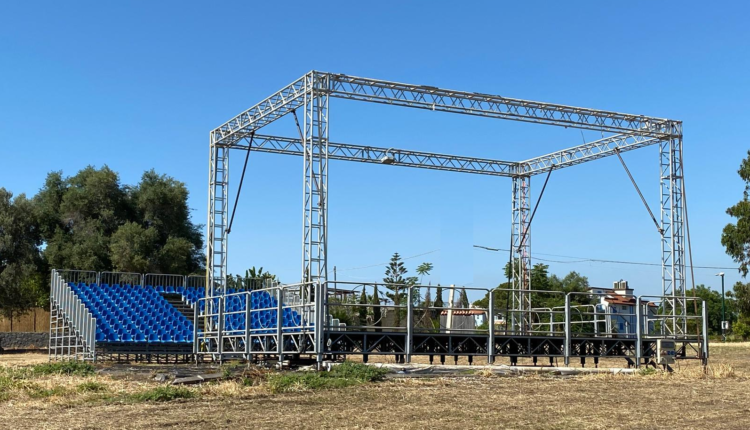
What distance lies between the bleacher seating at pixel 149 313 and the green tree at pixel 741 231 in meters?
32.2

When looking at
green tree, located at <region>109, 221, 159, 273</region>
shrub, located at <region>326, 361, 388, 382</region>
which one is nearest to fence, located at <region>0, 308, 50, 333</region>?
green tree, located at <region>109, 221, 159, 273</region>

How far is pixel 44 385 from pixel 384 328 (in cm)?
788

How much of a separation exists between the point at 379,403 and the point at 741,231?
43.6 meters

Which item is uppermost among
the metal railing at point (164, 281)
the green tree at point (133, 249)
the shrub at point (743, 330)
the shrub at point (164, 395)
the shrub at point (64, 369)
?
the green tree at point (133, 249)

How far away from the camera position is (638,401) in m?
12.4

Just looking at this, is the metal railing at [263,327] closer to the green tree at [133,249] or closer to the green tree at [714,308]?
the green tree at [133,249]

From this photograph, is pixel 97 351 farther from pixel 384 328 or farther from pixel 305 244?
pixel 384 328

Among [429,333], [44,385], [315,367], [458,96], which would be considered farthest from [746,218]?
[44,385]

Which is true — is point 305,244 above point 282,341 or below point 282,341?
above

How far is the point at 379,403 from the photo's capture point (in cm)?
1187

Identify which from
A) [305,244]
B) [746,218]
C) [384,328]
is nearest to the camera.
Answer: [384,328]

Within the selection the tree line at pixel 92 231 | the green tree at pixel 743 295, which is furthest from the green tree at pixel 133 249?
the green tree at pixel 743 295

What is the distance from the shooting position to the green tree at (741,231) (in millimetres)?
49344

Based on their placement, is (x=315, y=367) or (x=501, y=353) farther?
(x=501, y=353)
